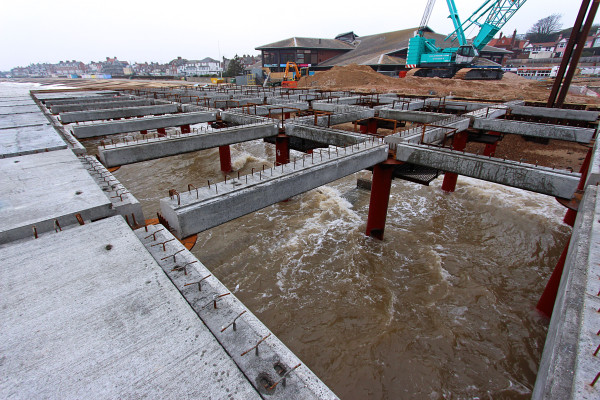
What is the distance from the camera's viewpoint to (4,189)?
4641mm

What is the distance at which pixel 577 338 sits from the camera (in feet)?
8.22

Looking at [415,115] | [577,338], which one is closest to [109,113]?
[415,115]

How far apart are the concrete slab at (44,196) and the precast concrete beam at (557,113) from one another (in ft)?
62.2

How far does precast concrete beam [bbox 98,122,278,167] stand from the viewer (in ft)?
26.3

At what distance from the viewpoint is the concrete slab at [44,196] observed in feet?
12.0

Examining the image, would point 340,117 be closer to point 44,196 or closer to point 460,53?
point 44,196

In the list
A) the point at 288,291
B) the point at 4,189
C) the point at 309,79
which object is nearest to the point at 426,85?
the point at 309,79

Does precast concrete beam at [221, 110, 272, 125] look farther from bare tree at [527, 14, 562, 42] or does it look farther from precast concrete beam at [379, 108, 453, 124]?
bare tree at [527, 14, 562, 42]

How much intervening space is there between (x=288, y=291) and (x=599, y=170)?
7.77m

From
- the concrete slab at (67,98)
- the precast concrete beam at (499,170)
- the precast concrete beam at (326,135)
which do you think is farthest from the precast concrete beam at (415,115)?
the concrete slab at (67,98)

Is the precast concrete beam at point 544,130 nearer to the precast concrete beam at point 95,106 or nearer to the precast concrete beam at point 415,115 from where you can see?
the precast concrete beam at point 415,115

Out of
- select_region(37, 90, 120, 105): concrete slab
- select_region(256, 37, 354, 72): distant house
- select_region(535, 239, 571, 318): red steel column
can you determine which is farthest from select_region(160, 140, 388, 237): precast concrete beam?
select_region(256, 37, 354, 72): distant house

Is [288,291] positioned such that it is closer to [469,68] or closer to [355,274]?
[355,274]

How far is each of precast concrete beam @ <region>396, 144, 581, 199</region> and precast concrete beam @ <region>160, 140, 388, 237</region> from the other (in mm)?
1413
